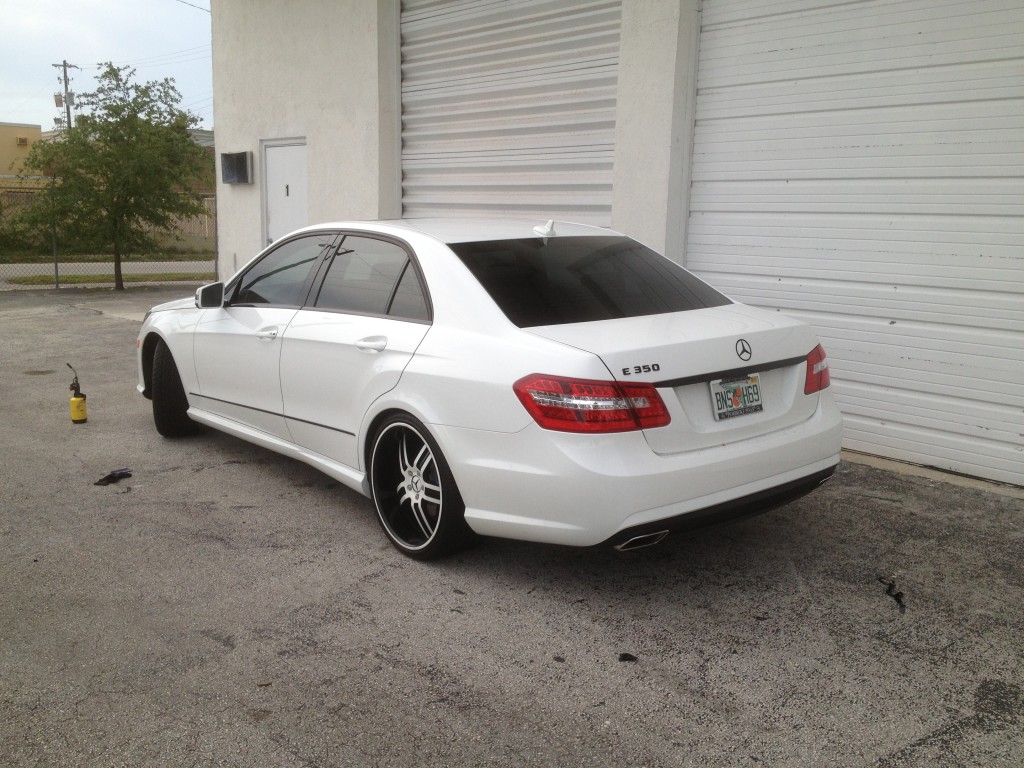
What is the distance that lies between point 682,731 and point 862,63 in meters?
4.80

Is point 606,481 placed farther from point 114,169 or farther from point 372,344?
point 114,169

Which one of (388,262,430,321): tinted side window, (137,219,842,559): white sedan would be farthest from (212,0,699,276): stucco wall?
(388,262,430,321): tinted side window

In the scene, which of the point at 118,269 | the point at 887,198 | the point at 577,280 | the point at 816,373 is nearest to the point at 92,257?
the point at 118,269

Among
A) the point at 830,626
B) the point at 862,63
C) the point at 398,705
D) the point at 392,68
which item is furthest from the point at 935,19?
the point at 392,68

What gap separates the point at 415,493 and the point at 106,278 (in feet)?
60.7

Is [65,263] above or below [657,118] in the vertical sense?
below

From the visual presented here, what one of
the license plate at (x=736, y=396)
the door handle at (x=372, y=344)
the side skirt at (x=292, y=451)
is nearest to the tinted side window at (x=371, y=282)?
the door handle at (x=372, y=344)

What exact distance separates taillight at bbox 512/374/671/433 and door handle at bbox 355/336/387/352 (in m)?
1.08

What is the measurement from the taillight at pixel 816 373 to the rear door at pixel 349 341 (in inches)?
67.9

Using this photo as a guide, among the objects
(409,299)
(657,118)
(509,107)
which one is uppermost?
(509,107)

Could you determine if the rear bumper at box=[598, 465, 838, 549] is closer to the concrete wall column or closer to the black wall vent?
the concrete wall column

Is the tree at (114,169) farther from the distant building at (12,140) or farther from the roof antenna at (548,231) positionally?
the distant building at (12,140)

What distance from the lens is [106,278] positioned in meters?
20.3

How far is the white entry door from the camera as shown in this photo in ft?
38.8
